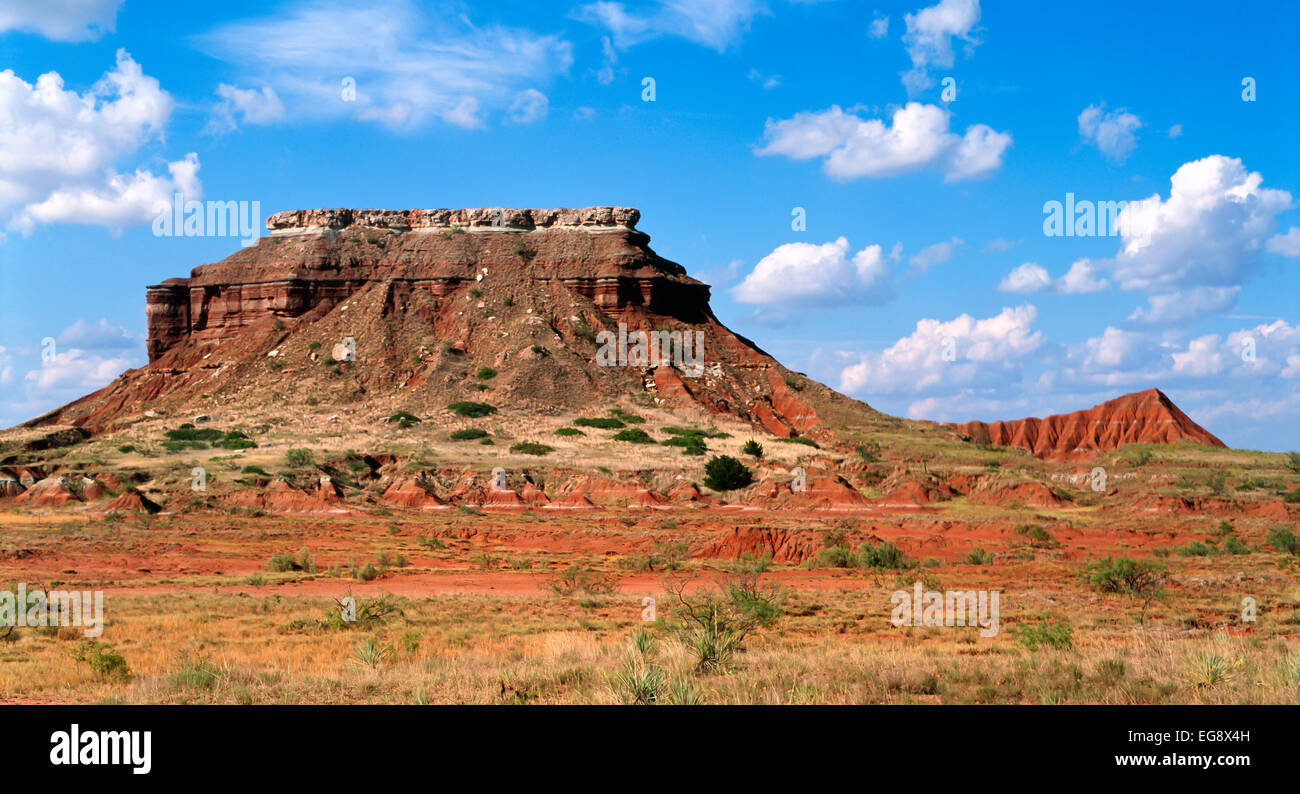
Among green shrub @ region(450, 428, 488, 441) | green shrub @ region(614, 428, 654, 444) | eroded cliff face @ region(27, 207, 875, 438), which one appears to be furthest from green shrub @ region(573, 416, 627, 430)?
green shrub @ region(450, 428, 488, 441)

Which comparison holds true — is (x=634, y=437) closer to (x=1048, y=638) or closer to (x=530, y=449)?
(x=530, y=449)

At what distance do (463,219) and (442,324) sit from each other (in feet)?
44.1

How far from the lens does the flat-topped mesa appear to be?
281 ft

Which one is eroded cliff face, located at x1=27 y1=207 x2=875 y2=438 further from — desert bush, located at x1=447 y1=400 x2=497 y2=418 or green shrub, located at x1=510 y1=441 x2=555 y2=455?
green shrub, located at x1=510 y1=441 x2=555 y2=455

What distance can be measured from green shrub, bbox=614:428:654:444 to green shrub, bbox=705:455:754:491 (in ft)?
35.9

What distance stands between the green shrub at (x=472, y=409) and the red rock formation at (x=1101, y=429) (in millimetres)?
54506

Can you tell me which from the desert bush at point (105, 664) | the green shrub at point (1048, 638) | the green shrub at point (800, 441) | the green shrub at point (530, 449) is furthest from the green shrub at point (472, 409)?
the green shrub at point (1048, 638)

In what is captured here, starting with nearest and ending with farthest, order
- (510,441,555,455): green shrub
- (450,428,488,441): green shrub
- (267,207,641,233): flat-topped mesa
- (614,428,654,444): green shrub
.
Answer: (510,441,555,455): green shrub, (450,428,488,441): green shrub, (614,428,654,444): green shrub, (267,207,641,233): flat-topped mesa

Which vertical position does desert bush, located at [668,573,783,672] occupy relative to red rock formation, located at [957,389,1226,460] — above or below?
below

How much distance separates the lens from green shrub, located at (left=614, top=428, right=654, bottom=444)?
58.8 meters

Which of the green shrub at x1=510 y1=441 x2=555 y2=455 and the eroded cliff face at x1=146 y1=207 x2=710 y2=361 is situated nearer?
the green shrub at x1=510 y1=441 x2=555 y2=455

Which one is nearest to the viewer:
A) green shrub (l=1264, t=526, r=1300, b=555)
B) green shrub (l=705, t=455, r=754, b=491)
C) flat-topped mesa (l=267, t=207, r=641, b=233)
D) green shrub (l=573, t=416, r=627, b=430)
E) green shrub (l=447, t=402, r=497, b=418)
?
A: green shrub (l=1264, t=526, r=1300, b=555)

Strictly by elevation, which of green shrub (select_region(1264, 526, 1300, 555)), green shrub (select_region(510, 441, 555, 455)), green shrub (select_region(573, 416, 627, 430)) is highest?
→ green shrub (select_region(573, 416, 627, 430))
